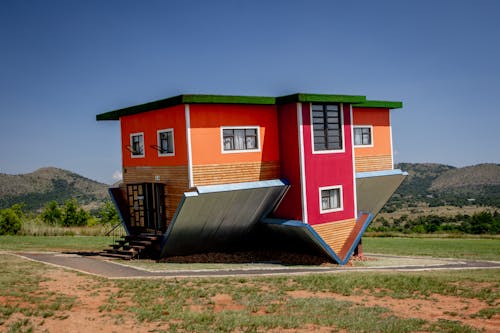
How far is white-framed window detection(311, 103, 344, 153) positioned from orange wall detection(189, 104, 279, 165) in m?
1.65

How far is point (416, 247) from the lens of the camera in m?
31.1

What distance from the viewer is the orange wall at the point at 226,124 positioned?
18.2 meters

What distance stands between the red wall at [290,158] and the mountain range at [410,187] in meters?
71.1

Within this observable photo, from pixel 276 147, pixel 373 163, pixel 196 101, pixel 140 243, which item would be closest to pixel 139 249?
pixel 140 243

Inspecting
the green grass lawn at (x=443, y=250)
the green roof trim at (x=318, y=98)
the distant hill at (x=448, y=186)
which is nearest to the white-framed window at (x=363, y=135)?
the green roof trim at (x=318, y=98)

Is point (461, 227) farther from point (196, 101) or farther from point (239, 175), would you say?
point (196, 101)

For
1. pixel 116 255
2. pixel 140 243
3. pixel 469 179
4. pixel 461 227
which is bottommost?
pixel 461 227

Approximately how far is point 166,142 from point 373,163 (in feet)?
36.4

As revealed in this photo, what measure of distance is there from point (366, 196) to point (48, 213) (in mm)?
31726

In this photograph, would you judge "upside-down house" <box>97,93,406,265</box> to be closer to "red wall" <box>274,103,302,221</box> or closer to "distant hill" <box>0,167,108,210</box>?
"red wall" <box>274,103,302,221</box>

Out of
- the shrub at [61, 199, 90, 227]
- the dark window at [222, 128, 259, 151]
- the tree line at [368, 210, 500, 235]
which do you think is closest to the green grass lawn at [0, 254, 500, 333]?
the dark window at [222, 128, 259, 151]

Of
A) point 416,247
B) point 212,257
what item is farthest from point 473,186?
point 212,257

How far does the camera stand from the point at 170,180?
19.2m

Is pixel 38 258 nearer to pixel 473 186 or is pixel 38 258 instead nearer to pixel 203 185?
pixel 203 185
